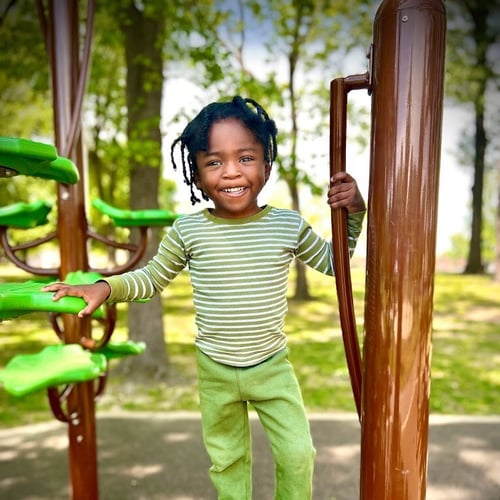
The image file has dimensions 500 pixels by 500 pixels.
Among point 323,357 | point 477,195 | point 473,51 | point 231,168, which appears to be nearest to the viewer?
point 231,168

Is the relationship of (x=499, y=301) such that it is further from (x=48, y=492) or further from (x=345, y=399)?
(x=48, y=492)

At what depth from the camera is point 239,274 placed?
157cm

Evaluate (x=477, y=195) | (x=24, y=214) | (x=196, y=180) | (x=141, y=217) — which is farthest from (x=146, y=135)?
Result: (x=477, y=195)

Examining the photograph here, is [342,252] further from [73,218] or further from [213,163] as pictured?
[73,218]

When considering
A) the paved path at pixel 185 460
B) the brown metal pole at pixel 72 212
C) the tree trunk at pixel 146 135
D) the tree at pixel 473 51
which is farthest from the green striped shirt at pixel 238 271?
the tree at pixel 473 51

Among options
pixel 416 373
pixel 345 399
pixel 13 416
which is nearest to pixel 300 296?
pixel 345 399

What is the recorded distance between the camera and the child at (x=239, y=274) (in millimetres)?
1523

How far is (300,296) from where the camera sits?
33.4ft

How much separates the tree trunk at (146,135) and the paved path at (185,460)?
53.7 inches

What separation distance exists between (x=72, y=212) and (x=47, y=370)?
78cm

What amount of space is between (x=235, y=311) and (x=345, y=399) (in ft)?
11.9

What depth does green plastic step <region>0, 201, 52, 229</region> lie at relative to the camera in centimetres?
221

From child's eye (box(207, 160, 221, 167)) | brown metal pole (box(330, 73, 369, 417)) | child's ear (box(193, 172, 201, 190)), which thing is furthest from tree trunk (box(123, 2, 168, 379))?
brown metal pole (box(330, 73, 369, 417))

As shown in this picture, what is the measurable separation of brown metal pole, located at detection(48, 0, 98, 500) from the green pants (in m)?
0.78
